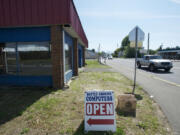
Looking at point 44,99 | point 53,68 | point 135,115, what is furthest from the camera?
point 53,68

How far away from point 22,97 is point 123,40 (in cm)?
10555

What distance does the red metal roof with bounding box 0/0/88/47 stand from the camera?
521 cm

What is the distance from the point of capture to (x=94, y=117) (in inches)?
106

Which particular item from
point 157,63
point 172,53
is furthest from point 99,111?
point 172,53

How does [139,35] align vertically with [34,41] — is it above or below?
above

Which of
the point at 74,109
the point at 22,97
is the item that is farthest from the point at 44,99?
the point at 74,109

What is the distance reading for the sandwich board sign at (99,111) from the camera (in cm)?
267

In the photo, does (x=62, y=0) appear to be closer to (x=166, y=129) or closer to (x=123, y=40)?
(x=166, y=129)

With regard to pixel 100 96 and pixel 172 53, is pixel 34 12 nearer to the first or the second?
pixel 100 96

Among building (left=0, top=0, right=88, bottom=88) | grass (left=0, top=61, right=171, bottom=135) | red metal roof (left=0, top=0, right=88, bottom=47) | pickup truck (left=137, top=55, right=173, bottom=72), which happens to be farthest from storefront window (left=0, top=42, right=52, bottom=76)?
pickup truck (left=137, top=55, right=173, bottom=72)

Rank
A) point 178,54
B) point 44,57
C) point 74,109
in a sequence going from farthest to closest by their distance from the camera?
1. point 178,54
2. point 44,57
3. point 74,109

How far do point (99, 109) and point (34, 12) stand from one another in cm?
530

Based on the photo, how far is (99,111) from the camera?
8.86 feet

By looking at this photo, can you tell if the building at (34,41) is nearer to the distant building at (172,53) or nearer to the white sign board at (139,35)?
the white sign board at (139,35)
